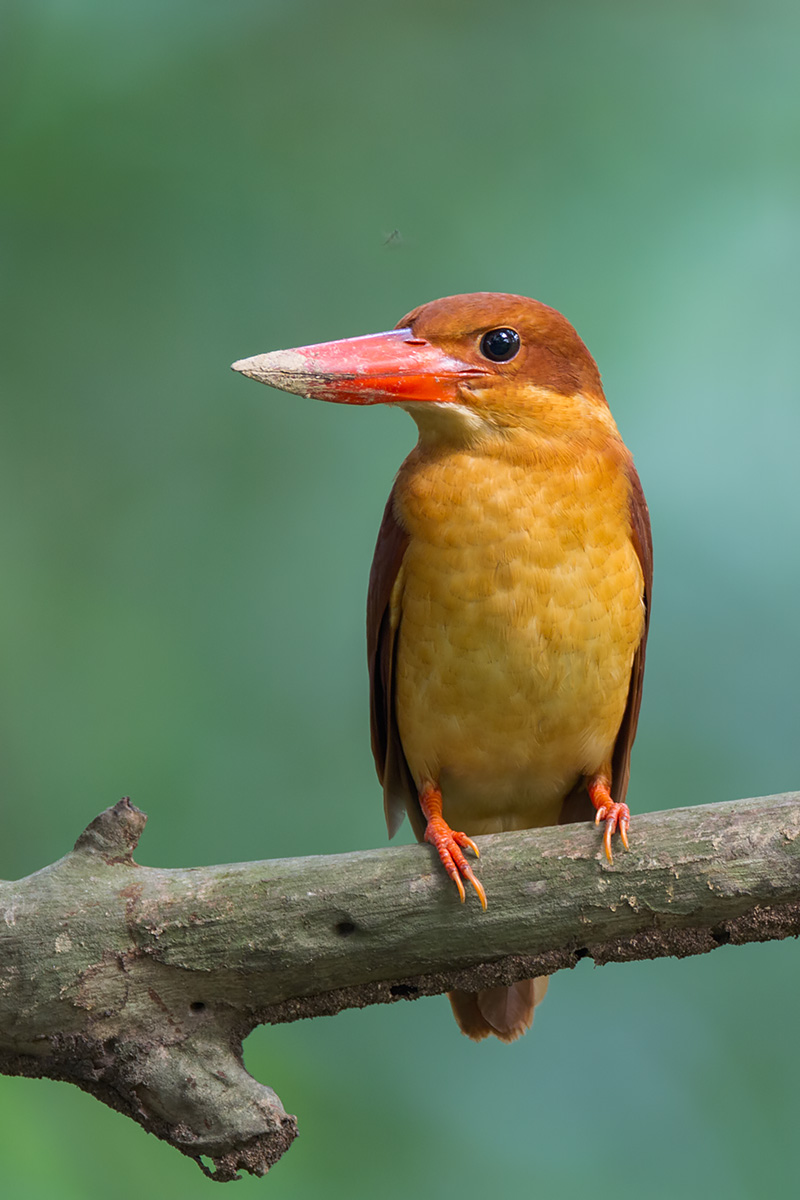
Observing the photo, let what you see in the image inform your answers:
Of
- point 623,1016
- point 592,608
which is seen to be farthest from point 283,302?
point 623,1016

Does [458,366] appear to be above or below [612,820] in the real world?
above

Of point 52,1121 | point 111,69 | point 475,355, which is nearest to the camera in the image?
point 475,355

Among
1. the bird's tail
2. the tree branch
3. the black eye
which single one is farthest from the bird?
the bird's tail

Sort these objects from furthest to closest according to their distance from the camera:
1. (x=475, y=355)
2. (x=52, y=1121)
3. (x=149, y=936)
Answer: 1. (x=52, y=1121)
2. (x=475, y=355)
3. (x=149, y=936)

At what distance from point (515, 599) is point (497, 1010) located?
0.87 meters

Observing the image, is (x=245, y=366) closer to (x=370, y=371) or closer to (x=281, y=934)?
(x=370, y=371)

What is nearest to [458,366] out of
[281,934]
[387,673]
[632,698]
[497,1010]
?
[387,673]

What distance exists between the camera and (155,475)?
3.39m

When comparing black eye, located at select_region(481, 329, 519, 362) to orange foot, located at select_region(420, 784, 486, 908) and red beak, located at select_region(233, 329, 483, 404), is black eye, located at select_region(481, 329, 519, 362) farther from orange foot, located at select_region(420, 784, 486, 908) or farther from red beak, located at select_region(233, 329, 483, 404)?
orange foot, located at select_region(420, 784, 486, 908)

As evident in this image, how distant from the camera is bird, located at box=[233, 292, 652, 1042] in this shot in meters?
2.09

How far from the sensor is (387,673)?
2346 mm

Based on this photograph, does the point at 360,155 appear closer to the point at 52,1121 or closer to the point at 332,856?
the point at 332,856

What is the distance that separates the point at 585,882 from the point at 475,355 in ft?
2.89

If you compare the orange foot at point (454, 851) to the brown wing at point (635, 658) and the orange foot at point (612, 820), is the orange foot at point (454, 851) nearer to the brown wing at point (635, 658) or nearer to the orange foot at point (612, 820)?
the orange foot at point (612, 820)
